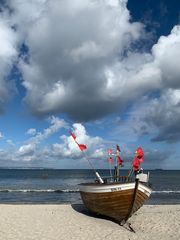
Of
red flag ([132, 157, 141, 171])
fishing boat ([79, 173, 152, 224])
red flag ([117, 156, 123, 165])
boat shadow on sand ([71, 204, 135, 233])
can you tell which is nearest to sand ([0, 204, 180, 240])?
boat shadow on sand ([71, 204, 135, 233])

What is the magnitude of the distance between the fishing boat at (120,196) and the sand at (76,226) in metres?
0.57

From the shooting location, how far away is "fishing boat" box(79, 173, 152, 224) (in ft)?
52.2

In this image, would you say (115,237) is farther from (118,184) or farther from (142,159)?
(142,159)

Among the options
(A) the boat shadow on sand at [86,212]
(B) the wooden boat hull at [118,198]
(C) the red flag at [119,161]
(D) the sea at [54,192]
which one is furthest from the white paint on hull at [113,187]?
(D) the sea at [54,192]

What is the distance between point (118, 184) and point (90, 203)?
9.13ft

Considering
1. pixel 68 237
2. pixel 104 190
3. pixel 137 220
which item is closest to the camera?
pixel 68 237

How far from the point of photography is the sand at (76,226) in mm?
14328

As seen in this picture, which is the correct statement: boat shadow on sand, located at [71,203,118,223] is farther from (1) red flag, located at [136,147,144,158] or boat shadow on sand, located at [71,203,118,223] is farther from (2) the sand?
(1) red flag, located at [136,147,144,158]

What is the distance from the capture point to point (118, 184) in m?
16.0

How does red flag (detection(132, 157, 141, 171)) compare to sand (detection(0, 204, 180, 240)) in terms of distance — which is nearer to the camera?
sand (detection(0, 204, 180, 240))

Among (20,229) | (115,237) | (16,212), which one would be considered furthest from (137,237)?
(16,212)

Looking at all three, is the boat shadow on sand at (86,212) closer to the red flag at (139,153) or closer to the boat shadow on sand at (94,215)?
the boat shadow on sand at (94,215)

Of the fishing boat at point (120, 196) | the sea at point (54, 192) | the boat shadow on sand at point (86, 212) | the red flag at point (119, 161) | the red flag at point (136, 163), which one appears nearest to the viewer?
the fishing boat at point (120, 196)

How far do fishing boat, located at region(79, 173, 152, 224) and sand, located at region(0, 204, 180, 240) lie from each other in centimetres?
57
